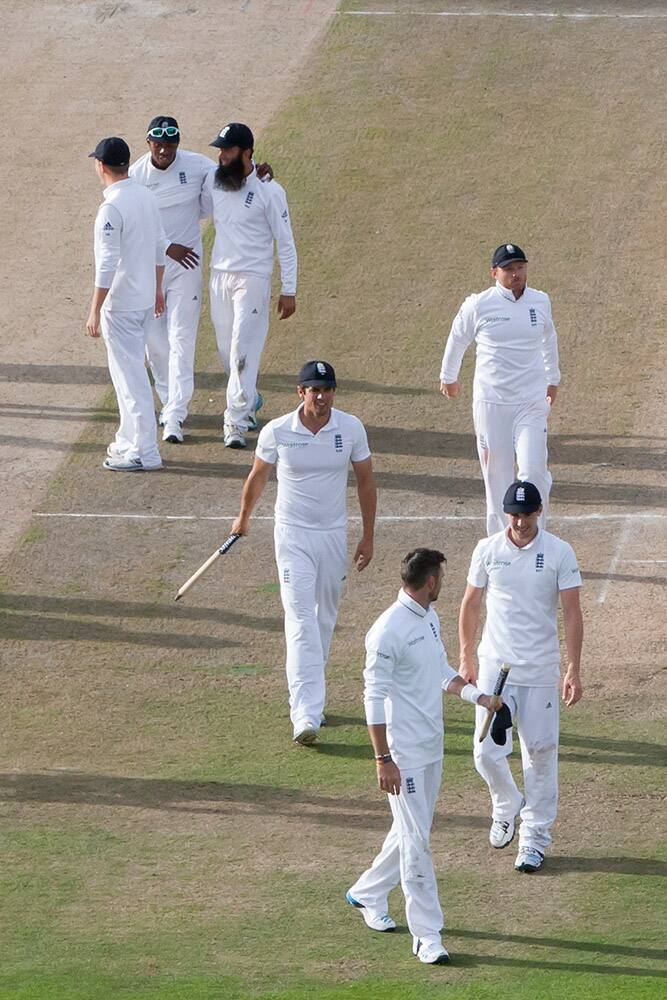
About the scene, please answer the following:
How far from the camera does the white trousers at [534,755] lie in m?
9.83

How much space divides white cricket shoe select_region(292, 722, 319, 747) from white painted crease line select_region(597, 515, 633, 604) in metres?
2.77

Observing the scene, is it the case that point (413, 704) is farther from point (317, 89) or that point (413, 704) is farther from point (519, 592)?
point (317, 89)

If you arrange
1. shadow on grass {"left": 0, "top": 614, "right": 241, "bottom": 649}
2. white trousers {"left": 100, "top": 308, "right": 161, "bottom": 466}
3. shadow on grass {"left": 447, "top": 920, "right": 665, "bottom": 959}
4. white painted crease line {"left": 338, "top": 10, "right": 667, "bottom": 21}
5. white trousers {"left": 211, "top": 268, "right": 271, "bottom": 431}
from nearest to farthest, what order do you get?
1. shadow on grass {"left": 447, "top": 920, "right": 665, "bottom": 959}
2. shadow on grass {"left": 0, "top": 614, "right": 241, "bottom": 649}
3. white trousers {"left": 100, "top": 308, "right": 161, "bottom": 466}
4. white trousers {"left": 211, "top": 268, "right": 271, "bottom": 431}
5. white painted crease line {"left": 338, "top": 10, "right": 667, "bottom": 21}

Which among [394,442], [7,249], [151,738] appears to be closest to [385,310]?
[394,442]

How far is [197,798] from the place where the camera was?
10633 millimetres

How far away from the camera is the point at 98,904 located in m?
9.59

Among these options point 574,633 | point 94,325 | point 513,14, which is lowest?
point 574,633

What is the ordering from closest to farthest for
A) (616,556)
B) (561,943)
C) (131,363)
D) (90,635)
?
(561,943), (90,635), (616,556), (131,363)

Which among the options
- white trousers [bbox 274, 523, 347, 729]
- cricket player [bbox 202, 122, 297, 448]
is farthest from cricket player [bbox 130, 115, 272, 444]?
white trousers [bbox 274, 523, 347, 729]

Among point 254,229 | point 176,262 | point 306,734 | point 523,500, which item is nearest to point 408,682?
point 523,500

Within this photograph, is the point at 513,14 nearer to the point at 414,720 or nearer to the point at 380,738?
the point at 414,720

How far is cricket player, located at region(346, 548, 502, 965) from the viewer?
347 inches

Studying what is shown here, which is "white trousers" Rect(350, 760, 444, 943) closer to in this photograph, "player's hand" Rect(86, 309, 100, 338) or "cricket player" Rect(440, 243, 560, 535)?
"cricket player" Rect(440, 243, 560, 535)

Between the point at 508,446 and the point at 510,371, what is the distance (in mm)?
538
